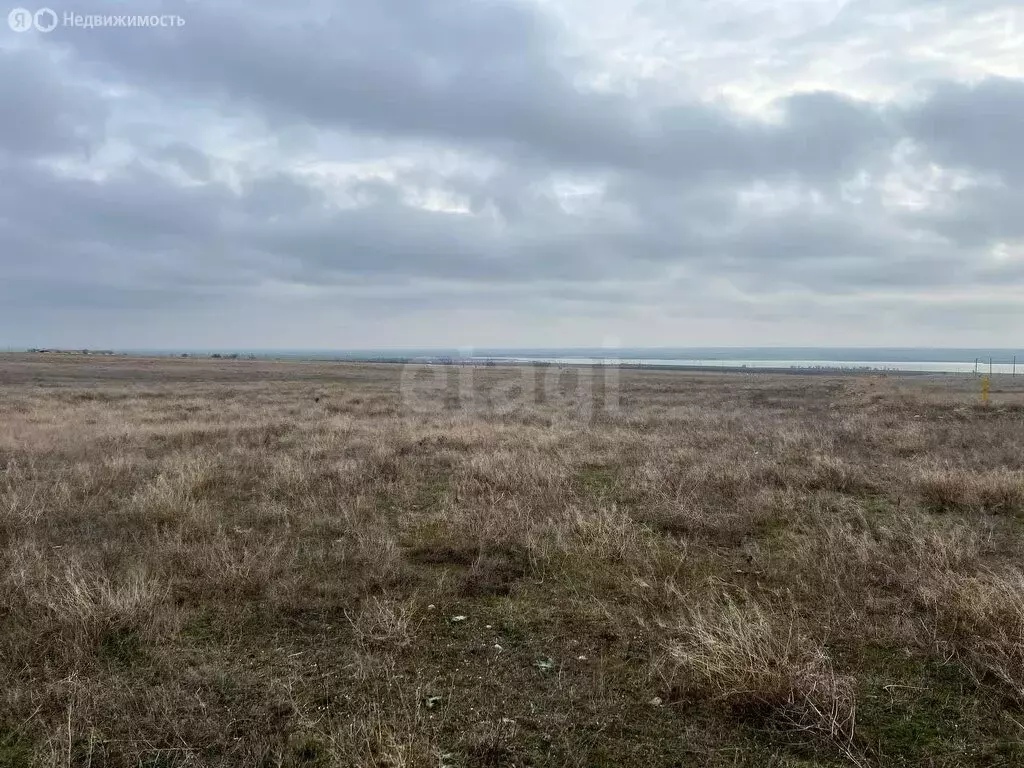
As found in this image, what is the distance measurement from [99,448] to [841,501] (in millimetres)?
13629

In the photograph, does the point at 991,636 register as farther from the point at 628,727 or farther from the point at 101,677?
the point at 101,677

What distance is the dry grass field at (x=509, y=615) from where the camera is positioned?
129 inches

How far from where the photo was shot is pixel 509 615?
4871mm

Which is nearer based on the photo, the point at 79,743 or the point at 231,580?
the point at 79,743

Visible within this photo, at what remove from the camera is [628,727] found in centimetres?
339

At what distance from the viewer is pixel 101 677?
149 inches

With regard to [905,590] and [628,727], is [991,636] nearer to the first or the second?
[905,590]

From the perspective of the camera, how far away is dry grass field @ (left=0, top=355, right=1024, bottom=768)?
327 cm

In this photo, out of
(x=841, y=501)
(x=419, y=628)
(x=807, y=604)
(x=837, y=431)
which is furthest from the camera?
(x=837, y=431)

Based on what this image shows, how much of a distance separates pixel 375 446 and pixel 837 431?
11.9 m

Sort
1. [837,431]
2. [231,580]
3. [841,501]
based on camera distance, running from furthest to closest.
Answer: [837,431] → [841,501] → [231,580]

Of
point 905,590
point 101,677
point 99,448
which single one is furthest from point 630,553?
point 99,448

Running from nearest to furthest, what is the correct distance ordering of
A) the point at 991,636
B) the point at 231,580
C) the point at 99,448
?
the point at 991,636 < the point at 231,580 < the point at 99,448

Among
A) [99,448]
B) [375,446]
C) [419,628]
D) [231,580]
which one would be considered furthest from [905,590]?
[99,448]
